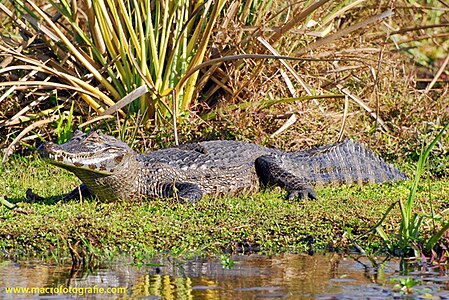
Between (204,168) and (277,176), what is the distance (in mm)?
614

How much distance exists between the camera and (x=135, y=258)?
194 inches

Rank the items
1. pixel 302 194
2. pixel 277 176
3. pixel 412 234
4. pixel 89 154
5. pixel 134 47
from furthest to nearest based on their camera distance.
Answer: pixel 134 47 → pixel 277 176 → pixel 302 194 → pixel 89 154 → pixel 412 234

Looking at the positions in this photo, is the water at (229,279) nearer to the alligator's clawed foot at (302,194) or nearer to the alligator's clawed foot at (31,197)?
the alligator's clawed foot at (31,197)

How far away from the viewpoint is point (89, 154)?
606 centimetres

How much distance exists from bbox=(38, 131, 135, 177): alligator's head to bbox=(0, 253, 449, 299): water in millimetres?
1148

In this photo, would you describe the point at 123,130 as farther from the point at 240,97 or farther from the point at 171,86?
the point at 240,97

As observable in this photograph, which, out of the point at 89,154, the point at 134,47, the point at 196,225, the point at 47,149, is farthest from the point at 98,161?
the point at 134,47

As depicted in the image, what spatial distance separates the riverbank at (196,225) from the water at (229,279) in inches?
9.9

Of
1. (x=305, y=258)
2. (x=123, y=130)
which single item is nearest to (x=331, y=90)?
(x=123, y=130)

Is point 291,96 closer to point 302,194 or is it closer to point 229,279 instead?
point 302,194

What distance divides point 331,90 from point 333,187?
1844mm

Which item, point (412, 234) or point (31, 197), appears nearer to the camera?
point (412, 234)

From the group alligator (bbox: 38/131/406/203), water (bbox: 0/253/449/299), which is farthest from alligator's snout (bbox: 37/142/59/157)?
water (bbox: 0/253/449/299)

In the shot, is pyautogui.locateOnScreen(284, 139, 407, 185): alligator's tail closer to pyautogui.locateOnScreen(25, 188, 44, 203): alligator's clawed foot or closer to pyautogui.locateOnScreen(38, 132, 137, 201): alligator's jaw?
pyautogui.locateOnScreen(38, 132, 137, 201): alligator's jaw
